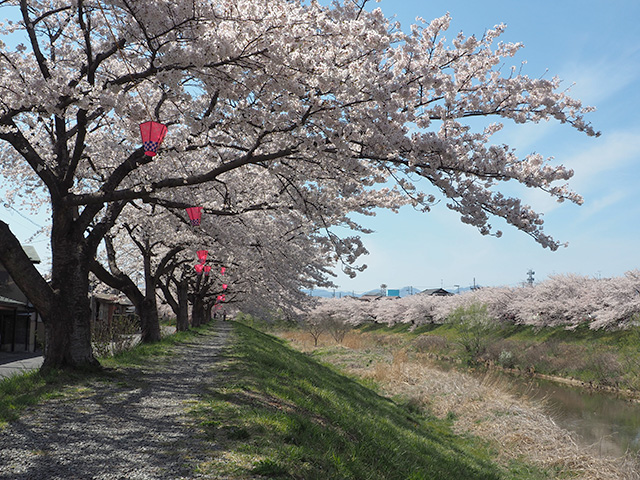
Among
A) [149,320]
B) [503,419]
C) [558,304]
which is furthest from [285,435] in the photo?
[558,304]

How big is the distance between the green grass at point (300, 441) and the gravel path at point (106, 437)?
341 mm

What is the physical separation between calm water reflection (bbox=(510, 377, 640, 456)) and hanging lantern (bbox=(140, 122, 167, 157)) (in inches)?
530

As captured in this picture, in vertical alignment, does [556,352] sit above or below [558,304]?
below

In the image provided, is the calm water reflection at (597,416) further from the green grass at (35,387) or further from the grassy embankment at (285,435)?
the green grass at (35,387)

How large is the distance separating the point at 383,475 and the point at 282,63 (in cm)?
570

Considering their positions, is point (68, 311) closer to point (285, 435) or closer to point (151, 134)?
point (151, 134)

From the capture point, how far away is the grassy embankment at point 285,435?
5125mm

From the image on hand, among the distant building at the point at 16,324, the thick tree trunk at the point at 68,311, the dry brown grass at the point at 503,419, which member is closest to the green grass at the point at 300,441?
the dry brown grass at the point at 503,419

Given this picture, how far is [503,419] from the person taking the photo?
1386cm

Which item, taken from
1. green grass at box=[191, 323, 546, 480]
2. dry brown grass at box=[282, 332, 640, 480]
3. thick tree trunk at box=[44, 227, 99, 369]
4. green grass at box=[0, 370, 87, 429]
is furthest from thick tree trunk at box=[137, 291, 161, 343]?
dry brown grass at box=[282, 332, 640, 480]

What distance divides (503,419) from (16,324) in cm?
2625

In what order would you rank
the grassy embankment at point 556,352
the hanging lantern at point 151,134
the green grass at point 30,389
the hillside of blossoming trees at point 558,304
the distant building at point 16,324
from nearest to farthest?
the green grass at point 30,389, the hanging lantern at point 151,134, the grassy embankment at point 556,352, the distant building at point 16,324, the hillside of blossoming trees at point 558,304

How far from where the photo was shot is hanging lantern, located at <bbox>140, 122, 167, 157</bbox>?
7.05m

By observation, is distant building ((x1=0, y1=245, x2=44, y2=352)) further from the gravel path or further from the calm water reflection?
the calm water reflection
